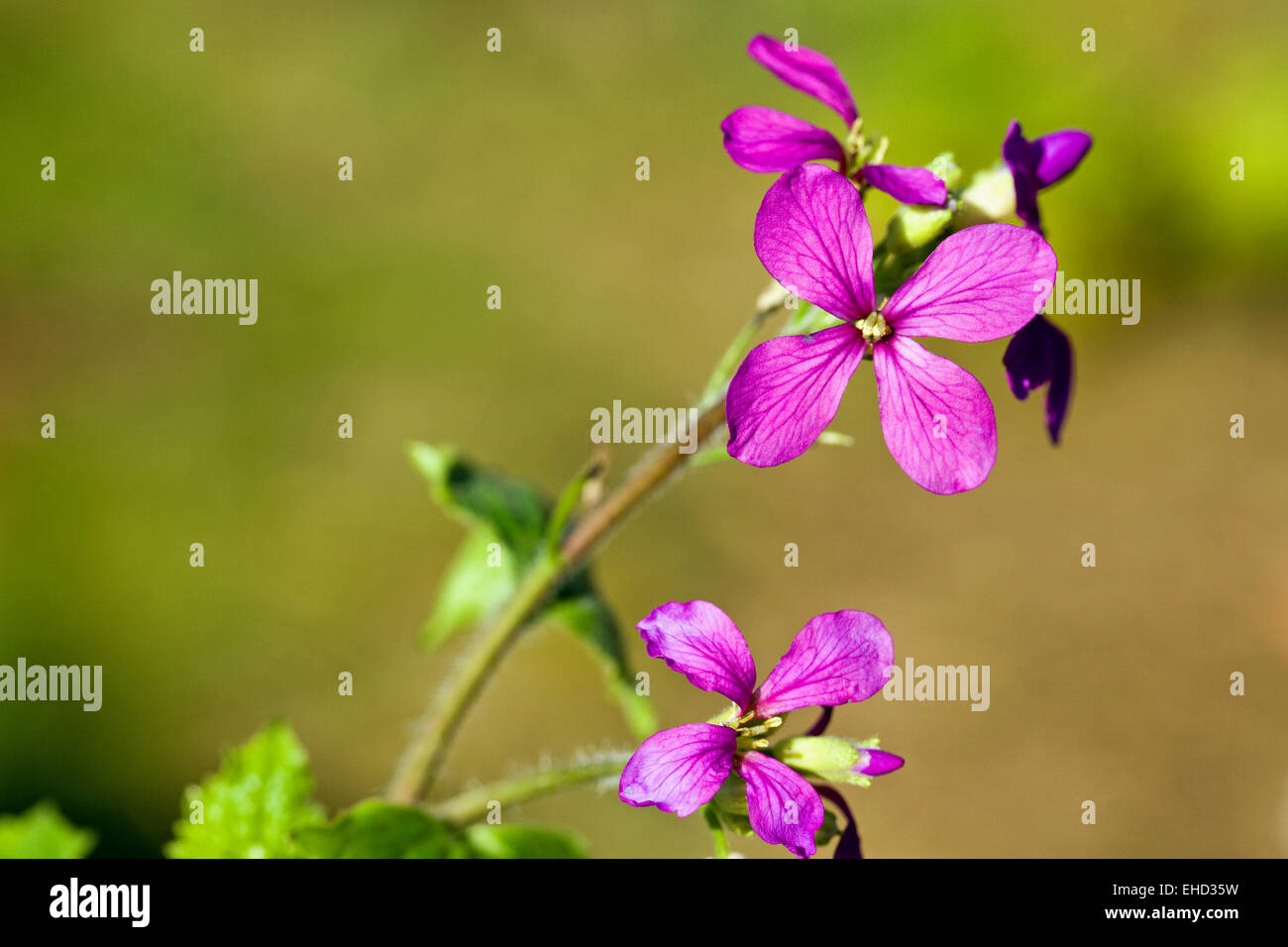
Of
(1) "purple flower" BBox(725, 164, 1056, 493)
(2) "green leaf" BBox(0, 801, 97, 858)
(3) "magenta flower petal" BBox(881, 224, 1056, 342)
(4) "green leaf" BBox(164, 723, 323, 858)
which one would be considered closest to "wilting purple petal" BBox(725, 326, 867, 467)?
(1) "purple flower" BBox(725, 164, 1056, 493)

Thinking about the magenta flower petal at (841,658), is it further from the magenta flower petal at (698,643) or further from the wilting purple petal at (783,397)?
the wilting purple petal at (783,397)

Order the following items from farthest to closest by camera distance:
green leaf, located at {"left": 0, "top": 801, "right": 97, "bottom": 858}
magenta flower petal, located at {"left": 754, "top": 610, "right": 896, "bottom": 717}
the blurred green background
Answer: the blurred green background → green leaf, located at {"left": 0, "top": 801, "right": 97, "bottom": 858} → magenta flower petal, located at {"left": 754, "top": 610, "right": 896, "bottom": 717}

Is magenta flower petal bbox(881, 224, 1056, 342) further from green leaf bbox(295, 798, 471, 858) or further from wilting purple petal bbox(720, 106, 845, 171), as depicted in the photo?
green leaf bbox(295, 798, 471, 858)

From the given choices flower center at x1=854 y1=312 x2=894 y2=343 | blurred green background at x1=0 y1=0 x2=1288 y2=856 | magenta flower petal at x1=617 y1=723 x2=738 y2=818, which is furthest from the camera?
blurred green background at x1=0 y1=0 x2=1288 y2=856

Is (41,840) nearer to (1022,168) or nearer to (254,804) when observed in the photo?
(254,804)

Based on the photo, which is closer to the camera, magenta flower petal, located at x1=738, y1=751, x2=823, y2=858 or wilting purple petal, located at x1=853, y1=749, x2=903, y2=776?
magenta flower petal, located at x1=738, y1=751, x2=823, y2=858

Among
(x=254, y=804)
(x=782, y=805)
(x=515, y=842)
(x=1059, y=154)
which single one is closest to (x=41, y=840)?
(x=254, y=804)
